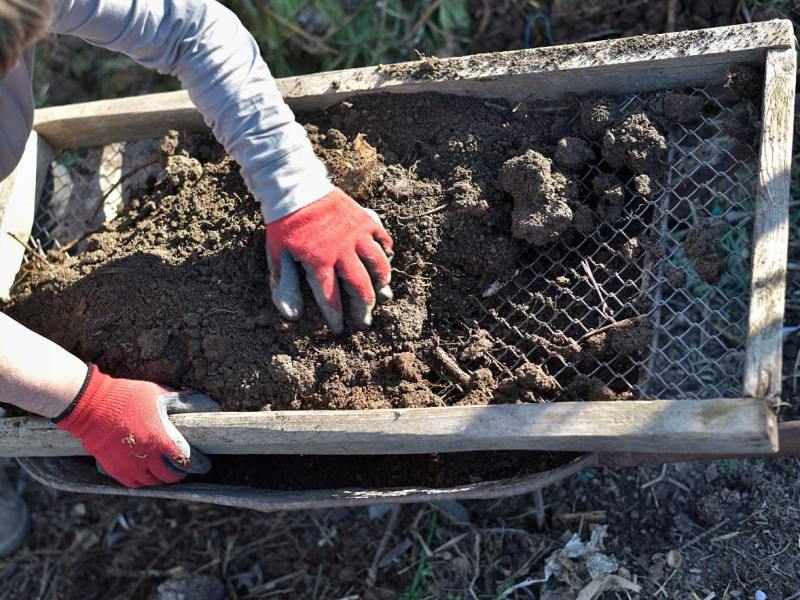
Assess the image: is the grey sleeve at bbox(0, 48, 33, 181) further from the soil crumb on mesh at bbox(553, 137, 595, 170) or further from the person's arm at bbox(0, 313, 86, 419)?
the soil crumb on mesh at bbox(553, 137, 595, 170)

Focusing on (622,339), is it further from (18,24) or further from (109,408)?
(18,24)

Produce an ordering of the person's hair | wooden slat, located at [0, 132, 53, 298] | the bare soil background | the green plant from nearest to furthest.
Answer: the person's hair, the bare soil background, wooden slat, located at [0, 132, 53, 298], the green plant

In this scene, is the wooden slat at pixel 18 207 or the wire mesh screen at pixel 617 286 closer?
the wire mesh screen at pixel 617 286

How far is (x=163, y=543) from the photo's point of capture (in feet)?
8.93

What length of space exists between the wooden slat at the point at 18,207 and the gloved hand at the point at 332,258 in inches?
33.5

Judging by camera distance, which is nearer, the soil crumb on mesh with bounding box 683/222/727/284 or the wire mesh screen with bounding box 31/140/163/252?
the soil crumb on mesh with bounding box 683/222/727/284

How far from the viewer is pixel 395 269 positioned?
84.0 inches

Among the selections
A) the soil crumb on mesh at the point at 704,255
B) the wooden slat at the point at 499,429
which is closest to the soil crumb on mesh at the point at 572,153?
the soil crumb on mesh at the point at 704,255

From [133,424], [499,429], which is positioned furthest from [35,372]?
[499,429]

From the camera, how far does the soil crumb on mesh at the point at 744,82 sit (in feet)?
Result: 6.64

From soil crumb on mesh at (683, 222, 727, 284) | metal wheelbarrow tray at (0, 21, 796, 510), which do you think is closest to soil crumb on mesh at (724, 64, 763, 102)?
metal wheelbarrow tray at (0, 21, 796, 510)

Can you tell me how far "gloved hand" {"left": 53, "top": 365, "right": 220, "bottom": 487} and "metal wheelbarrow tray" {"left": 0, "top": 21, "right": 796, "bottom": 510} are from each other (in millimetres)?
54

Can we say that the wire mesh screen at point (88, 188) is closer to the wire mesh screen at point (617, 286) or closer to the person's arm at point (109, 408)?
the person's arm at point (109, 408)

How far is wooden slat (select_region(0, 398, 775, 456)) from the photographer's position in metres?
1.63
